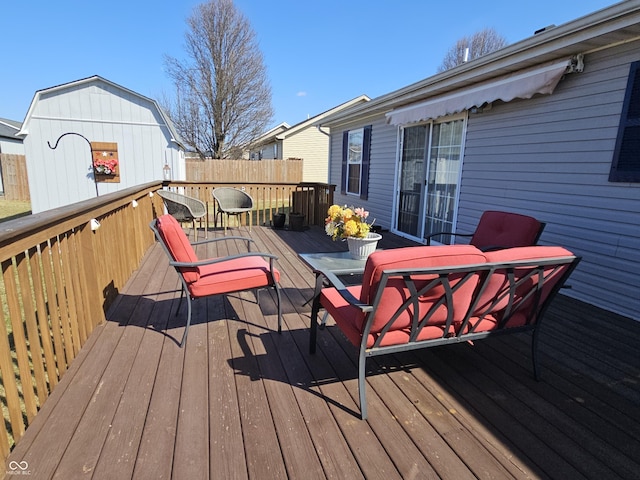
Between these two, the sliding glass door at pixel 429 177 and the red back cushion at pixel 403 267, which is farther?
the sliding glass door at pixel 429 177

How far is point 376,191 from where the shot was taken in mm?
7379

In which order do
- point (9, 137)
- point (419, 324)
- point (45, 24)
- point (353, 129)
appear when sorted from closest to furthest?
point (419, 324)
point (353, 129)
point (45, 24)
point (9, 137)

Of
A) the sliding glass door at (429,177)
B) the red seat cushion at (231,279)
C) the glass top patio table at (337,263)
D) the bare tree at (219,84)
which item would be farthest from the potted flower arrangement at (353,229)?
the bare tree at (219,84)

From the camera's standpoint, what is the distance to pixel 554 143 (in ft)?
12.3

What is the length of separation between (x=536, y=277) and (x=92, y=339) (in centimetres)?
287

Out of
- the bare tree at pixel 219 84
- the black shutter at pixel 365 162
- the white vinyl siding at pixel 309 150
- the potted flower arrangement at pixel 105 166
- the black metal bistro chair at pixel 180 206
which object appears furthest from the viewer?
the white vinyl siding at pixel 309 150

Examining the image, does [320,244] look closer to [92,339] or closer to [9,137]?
[92,339]

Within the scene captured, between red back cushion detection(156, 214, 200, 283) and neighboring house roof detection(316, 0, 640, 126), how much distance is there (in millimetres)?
3652

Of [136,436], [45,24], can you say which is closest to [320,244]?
[136,436]

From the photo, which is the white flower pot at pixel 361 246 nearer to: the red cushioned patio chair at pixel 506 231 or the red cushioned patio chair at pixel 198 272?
the red cushioned patio chair at pixel 198 272

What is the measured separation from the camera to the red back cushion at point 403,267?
1592 mm

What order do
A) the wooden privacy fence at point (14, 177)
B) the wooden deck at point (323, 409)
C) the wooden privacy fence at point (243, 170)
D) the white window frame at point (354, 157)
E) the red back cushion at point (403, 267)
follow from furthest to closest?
the wooden privacy fence at point (243, 170)
the wooden privacy fence at point (14, 177)
the white window frame at point (354, 157)
the red back cushion at point (403, 267)
the wooden deck at point (323, 409)

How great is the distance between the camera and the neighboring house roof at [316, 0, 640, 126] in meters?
2.78

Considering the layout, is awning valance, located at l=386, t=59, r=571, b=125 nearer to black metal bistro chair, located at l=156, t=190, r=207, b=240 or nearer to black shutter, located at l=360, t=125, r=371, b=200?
black shutter, located at l=360, t=125, r=371, b=200
